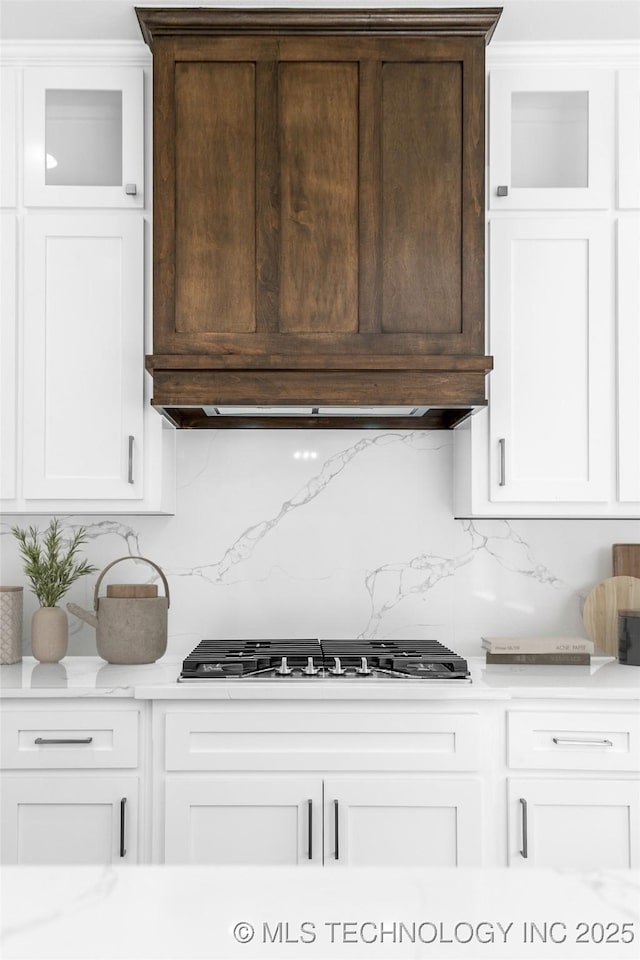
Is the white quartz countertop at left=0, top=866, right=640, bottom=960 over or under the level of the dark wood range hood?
under

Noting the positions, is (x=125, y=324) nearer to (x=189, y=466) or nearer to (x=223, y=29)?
(x=189, y=466)

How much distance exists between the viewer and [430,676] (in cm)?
211

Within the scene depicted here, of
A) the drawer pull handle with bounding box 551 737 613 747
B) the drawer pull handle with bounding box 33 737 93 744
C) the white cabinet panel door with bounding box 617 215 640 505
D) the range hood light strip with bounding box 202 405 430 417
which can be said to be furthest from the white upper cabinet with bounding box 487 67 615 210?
the drawer pull handle with bounding box 33 737 93 744

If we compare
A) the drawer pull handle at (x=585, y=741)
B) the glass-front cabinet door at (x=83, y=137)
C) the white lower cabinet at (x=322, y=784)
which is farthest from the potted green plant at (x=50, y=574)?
the drawer pull handle at (x=585, y=741)

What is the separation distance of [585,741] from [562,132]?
176cm

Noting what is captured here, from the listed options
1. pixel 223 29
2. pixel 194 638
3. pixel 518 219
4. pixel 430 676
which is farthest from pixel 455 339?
pixel 194 638

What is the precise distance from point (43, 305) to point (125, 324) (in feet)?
0.81

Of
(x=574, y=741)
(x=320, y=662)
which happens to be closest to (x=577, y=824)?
(x=574, y=741)

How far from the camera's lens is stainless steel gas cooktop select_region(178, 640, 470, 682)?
2.12m

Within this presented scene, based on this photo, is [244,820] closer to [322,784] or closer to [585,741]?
[322,784]

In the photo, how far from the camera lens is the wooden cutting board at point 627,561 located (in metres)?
2.63

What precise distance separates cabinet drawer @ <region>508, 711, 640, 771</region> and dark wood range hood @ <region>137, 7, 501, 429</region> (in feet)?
2.85

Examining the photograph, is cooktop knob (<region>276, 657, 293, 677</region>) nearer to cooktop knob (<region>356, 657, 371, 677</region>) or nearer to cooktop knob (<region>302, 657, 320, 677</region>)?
cooktop knob (<region>302, 657, 320, 677</region>)

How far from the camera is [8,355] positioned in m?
2.35
